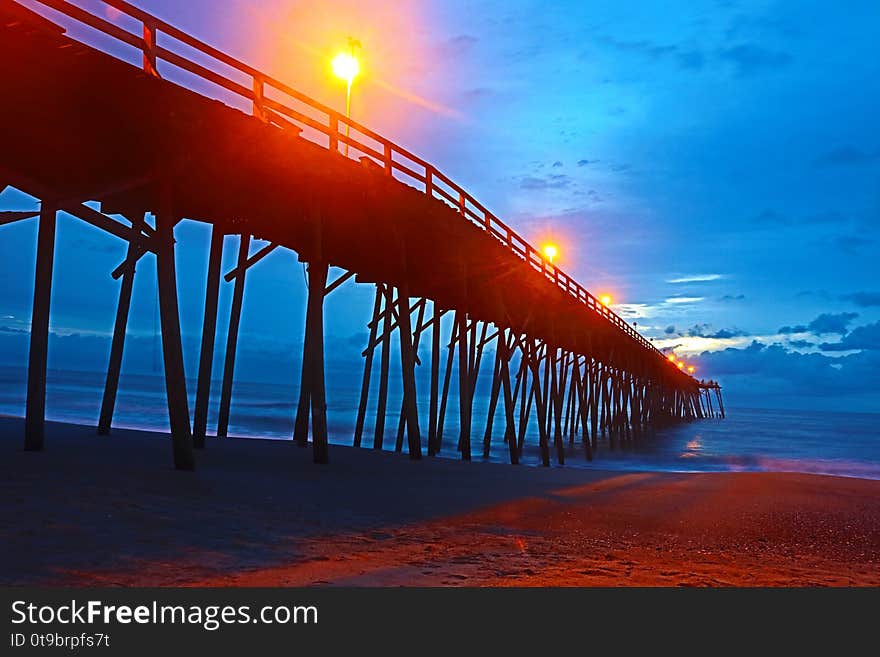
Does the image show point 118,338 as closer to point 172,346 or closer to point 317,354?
point 317,354

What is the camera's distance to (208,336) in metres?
11.6

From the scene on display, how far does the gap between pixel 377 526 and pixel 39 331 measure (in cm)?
531

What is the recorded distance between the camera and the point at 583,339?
3022cm

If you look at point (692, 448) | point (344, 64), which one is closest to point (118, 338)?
point (344, 64)

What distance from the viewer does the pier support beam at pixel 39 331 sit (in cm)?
871

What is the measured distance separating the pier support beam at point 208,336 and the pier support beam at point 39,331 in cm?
269

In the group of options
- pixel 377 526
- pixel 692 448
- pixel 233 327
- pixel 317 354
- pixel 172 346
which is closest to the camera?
pixel 377 526

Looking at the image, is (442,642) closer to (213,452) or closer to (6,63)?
(6,63)

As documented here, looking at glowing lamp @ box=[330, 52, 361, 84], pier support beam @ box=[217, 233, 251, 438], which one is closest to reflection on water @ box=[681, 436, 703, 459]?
pier support beam @ box=[217, 233, 251, 438]

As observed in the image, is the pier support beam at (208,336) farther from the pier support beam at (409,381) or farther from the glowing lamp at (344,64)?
the glowing lamp at (344,64)

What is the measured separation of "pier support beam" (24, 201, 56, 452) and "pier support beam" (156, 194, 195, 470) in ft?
5.59

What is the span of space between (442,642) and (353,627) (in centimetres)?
47

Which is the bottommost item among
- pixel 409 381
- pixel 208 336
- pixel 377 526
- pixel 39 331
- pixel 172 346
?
pixel 377 526

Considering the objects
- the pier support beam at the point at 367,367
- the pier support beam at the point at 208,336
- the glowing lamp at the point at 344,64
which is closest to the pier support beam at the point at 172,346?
the pier support beam at the point at 208,336
